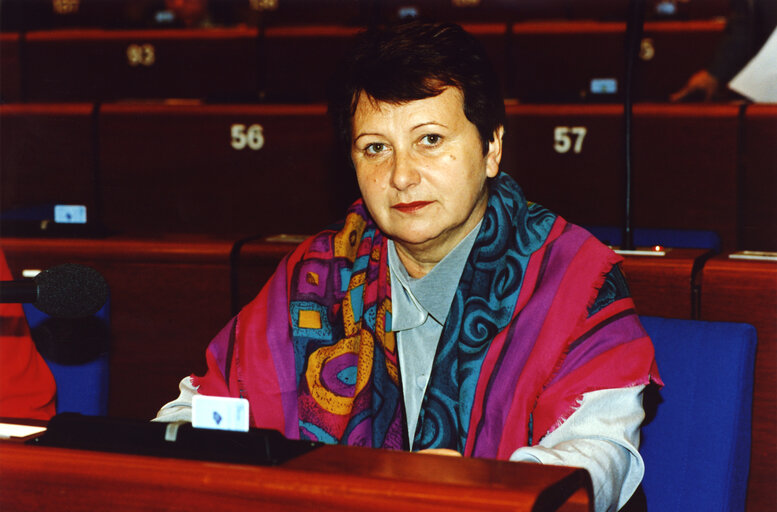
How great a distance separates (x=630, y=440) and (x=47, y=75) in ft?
16.9

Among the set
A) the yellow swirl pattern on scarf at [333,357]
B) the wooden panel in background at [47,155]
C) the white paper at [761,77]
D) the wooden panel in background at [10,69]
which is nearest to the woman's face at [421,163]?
the yellow swirl pattern on scarf at [333,357]

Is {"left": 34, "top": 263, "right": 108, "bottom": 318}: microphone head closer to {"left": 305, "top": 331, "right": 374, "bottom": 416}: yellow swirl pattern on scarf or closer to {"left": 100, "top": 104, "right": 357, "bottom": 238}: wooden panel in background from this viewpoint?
{"left": 305, "top": 331, "right": 374, "bottom": 416}: yellow swirl pattern on scarf

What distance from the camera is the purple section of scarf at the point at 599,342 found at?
1.34m

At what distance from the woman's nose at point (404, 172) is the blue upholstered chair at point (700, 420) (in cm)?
46

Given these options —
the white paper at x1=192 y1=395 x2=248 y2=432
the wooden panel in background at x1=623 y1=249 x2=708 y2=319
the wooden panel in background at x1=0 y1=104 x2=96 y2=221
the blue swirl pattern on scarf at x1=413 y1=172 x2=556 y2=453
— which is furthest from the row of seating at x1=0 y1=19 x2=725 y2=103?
the white paper at x1=192 y1=395 x2=248 y2=432

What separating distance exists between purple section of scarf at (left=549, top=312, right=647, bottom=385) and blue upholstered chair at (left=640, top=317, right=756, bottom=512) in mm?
138

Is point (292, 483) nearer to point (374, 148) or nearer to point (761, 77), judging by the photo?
point (374, 148)

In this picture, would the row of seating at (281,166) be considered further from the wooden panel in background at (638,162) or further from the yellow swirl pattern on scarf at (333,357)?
the yellow swirl pattern on scarf at (333,357)

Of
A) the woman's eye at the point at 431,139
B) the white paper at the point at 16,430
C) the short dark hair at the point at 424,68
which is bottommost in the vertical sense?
the white paper at the point at 16,430

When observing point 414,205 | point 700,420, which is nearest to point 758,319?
point 700,420

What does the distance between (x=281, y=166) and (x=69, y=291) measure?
95.7 inches

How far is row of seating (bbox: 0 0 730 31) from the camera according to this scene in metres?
7.00

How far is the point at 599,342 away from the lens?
135cm

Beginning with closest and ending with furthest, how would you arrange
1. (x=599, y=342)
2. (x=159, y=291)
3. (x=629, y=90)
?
1. (x=599, y=342)
2. (x=629, y=90)
3. (x=159, y=291)
